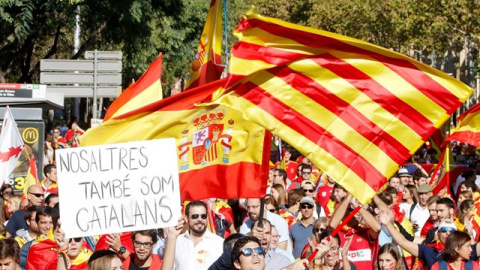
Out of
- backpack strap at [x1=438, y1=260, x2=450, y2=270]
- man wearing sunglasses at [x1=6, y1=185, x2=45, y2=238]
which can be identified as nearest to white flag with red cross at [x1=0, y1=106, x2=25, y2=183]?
man wearing sunglasses at [x1=6, y1=185, x2=45, y2=238]

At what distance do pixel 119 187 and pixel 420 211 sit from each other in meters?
6.67

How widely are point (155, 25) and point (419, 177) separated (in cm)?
1505

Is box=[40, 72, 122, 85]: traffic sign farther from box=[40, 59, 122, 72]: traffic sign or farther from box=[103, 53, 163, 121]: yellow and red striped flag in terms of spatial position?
box=[103, 53, 163, 121]: yellow and red striped flag

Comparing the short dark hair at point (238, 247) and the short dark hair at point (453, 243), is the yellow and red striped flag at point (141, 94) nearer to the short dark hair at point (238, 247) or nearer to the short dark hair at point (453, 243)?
the short dark hair at point (453, 243)

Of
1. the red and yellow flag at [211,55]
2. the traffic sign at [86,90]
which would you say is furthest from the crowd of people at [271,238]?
the traffic sign at [86,90]

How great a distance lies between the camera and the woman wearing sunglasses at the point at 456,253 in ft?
29.8

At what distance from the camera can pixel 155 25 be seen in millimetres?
30797

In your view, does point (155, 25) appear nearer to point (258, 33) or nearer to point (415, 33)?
point (415, 33)

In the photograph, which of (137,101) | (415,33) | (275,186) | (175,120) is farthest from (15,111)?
(415,33)

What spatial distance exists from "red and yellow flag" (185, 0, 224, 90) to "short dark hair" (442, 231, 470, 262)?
3.42m

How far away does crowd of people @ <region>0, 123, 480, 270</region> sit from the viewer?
8375mm

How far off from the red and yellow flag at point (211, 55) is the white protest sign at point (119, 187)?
11.4 feet

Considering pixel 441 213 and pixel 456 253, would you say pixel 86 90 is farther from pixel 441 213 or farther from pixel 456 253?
pixel 456 253

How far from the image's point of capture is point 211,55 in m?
12.0
